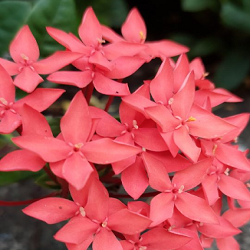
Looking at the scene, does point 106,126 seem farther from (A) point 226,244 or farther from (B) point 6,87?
(A) point 226,244

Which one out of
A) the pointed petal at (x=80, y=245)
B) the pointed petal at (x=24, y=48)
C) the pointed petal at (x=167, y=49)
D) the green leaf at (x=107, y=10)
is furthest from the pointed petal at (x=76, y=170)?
the green leaf at (x=107, y=10)

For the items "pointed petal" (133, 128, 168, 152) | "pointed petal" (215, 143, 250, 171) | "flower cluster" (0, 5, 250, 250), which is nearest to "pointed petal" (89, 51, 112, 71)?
"flower cluster" (0, 5, 250, 250)

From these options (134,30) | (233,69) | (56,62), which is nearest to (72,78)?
(56,62)

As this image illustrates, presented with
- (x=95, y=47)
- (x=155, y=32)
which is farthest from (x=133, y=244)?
(x=155, y=32)

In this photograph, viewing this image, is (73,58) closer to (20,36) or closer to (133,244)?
(20,36)

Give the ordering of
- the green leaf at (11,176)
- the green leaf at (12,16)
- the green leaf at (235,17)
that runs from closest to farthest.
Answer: the green leaf at (11,176) → the green leaf at (12,16) → the green leaf at (235,17)

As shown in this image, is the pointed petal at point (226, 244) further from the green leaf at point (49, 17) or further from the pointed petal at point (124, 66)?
the green leaf at point (49, 17)
